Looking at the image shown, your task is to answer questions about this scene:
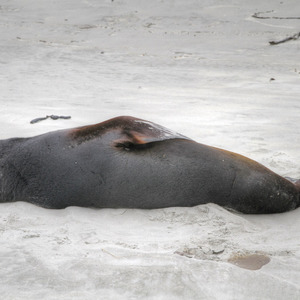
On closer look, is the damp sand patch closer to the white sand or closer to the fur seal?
the white sand

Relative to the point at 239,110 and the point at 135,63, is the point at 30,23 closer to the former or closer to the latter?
the point at 135,63

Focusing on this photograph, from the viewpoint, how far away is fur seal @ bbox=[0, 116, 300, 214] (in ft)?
11.4

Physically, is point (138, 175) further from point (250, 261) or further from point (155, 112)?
point (155, 112)

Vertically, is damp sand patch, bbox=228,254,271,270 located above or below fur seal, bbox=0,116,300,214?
below

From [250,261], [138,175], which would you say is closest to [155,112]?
[138,175]

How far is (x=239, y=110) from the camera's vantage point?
249 inches

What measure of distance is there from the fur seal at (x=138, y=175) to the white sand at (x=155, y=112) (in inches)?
3.4

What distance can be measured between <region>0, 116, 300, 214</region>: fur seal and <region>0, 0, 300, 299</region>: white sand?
9 centimetres

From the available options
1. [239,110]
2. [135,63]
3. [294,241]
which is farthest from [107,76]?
[294,241]

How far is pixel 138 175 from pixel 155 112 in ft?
9.06

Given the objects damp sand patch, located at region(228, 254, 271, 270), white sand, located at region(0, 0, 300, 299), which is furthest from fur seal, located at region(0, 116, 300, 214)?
damp sand patch, located at region(228, 254, 271, 270)

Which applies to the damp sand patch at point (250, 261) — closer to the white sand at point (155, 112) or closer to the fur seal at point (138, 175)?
the white sand at point (155, 112)

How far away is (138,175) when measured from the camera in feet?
11.3

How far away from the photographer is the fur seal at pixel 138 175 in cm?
347
